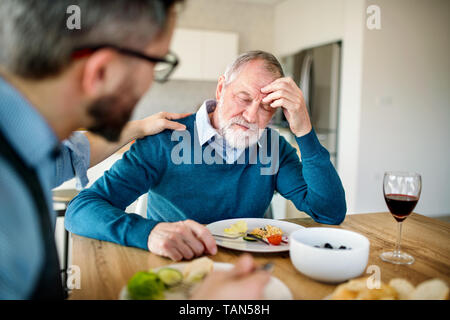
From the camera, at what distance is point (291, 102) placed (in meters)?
1.23

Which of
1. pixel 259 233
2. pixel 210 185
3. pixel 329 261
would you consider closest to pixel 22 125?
pixel 329 261

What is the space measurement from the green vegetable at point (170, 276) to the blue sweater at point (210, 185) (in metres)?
0.45

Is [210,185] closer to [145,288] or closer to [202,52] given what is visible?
[145,288]

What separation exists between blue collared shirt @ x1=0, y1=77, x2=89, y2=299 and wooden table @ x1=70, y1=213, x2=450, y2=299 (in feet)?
0.74

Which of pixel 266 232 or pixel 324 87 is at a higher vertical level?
pixel 324 87

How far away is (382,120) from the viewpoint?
159 inches

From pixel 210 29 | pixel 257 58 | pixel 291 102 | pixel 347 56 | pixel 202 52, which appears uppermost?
pixel 210 29

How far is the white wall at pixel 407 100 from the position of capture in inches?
155

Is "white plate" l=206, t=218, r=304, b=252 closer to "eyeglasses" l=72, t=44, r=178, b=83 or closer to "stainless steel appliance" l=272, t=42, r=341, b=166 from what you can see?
"eyeglasses" l=72, t=44, r=178, b=83

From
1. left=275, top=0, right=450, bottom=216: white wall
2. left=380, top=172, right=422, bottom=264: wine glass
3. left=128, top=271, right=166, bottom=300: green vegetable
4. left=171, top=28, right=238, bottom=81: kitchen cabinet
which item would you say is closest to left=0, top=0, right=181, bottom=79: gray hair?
left=128, top=271, right=166, bottom=300: green vegetable

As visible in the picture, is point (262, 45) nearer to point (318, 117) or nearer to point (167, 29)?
point (318, 117)

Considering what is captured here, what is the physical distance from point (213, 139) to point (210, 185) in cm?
18

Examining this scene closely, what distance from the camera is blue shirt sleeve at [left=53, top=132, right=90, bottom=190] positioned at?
1.05 metres
